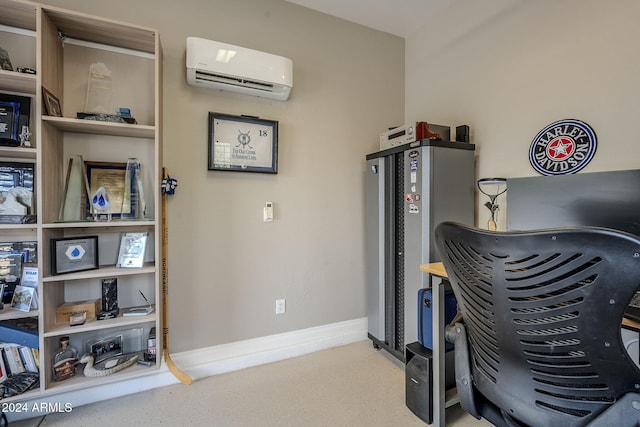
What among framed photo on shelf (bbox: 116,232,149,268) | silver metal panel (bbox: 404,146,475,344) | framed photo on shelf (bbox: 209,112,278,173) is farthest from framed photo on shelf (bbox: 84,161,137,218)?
silver metal panel (bbox: 404,146,475,344)

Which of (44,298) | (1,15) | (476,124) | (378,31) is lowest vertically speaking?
(44,298)

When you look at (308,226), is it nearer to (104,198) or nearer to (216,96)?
(216,96)

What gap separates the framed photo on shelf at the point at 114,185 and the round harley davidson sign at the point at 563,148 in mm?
2560

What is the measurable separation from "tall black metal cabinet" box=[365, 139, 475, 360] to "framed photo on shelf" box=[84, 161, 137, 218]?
1.74 metres

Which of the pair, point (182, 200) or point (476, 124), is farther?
point (476, 124)

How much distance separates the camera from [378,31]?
2.67 metres

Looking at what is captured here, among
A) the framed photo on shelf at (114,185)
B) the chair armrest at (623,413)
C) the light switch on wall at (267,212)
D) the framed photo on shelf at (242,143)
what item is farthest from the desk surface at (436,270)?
the framed photo on shelf at (114,185)

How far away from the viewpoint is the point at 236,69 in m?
1.97

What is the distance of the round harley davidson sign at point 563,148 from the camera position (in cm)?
157

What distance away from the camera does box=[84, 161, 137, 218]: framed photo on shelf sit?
5.95 feet

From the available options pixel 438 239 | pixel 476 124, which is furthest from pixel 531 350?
pixel 476 124

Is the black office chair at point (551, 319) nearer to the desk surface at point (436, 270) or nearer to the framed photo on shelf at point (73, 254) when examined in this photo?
the desk surface at point (436, 270)

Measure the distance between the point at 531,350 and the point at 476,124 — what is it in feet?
6.05

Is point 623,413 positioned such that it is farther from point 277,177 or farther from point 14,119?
point 14,119
